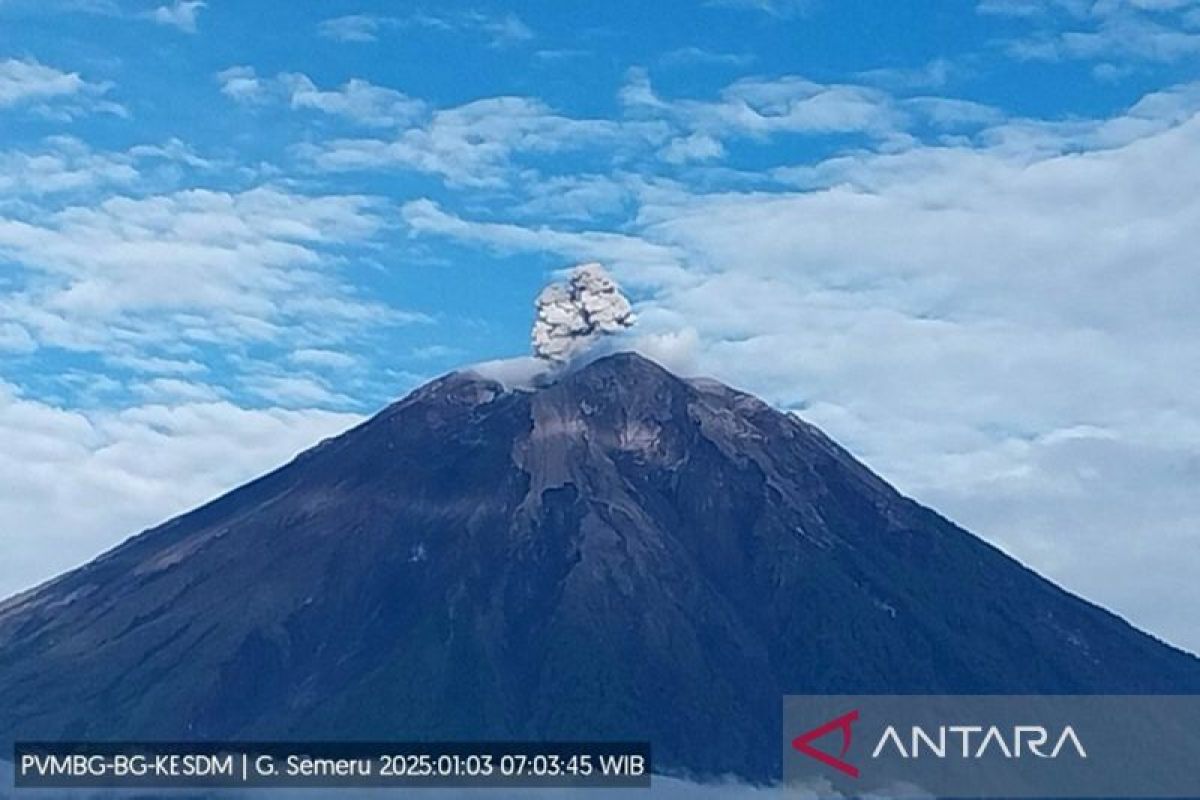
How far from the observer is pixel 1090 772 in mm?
193750

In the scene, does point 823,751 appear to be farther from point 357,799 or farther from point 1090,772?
point 357,799

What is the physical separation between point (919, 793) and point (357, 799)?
4686 centimetres

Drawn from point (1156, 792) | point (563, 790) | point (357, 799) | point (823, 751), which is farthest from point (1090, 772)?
point (357, 799)

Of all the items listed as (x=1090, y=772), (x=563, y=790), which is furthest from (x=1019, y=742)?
(x=563, y=790)

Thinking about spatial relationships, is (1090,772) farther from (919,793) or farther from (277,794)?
(277,794)

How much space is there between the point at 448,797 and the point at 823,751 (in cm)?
3194

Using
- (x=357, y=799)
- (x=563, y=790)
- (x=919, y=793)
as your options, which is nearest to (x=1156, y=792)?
(x=919, y=793)

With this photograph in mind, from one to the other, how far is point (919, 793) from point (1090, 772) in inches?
656

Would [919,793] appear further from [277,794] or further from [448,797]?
[277,794]

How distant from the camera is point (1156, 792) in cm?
19338

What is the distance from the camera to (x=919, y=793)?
187 m

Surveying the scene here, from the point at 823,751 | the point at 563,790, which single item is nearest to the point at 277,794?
the point at 563,790

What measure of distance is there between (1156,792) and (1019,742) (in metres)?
12.1

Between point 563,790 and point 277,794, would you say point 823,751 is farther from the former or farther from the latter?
point 277,794
